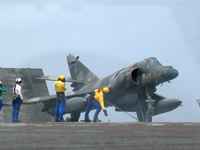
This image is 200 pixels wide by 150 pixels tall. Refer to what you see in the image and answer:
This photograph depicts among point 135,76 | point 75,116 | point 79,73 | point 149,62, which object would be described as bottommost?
point 75,116

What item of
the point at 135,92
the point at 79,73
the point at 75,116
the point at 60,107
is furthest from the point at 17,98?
the point at 79,73

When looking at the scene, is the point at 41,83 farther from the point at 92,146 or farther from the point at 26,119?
the point at 92,146

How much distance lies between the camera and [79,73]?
33156mm

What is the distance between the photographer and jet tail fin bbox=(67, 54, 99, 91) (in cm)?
3176

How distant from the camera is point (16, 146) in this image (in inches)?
270

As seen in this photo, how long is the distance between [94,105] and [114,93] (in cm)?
451

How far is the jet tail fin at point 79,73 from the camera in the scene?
104ft

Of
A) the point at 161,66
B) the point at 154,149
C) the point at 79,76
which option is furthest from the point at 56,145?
the point at 79,76

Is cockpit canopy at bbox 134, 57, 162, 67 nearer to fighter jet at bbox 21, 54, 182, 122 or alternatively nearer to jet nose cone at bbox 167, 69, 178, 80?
fighter jet at bbox 21, 54, 182, 122

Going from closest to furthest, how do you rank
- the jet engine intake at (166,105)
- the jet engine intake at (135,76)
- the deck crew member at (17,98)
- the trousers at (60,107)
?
1. the trousers at (60,107)
2. the deck crew member at (17,98)
3. the jet engine intake at (135,76)
4. the jet engine intake at (166,105)

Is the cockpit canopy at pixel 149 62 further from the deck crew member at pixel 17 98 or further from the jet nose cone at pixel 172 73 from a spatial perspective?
the deck crew member at pixel 17 98

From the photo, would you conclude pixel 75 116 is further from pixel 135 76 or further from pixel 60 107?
pixel 60 107

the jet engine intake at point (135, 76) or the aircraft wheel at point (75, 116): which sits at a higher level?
the jet engine intake at point (135, 76)

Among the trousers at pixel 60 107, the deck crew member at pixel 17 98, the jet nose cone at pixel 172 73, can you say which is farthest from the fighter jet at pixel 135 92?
the deck crew member at pixel 17 98
